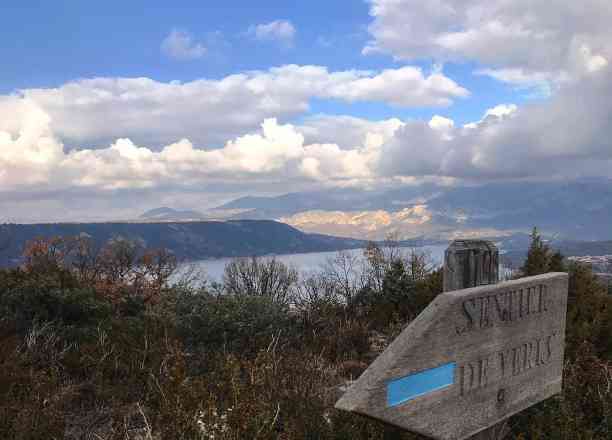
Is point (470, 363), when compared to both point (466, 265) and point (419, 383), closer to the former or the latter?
point (419, 383)

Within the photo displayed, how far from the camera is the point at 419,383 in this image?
2.82 metres

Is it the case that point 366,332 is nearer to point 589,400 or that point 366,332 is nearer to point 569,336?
point 569,336

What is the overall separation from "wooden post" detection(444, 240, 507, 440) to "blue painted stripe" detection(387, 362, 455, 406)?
1.93 feet

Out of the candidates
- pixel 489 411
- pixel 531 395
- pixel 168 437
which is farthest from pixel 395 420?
pixel 168 437

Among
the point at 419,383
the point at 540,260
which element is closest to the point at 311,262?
the point at 540,260

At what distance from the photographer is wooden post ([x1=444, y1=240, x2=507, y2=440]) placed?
3.39 meters

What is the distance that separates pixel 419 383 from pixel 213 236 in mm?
143633

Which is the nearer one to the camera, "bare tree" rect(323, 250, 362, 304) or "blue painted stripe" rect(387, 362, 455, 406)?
"blue painted stripe" rect(387, 362, 455, 406)

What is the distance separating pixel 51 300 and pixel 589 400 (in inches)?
297

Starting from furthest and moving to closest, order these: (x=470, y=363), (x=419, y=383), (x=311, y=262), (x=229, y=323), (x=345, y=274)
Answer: (x=311, y=262) → (x=345, y=274) → (x=229, y=323) → (x=470, y=363) → (x=419, y=383)

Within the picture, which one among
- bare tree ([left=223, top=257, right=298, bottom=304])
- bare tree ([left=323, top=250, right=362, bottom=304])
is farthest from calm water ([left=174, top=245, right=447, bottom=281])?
bare tree ([left=223, top=257, right=298, bottom=304])

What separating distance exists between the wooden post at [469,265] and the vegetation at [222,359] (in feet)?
4.65

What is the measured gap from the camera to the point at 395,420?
8.84ft

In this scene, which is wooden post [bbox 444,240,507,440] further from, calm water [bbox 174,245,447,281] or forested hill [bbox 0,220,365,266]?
forested hill [bbox 0,220,365,266]
